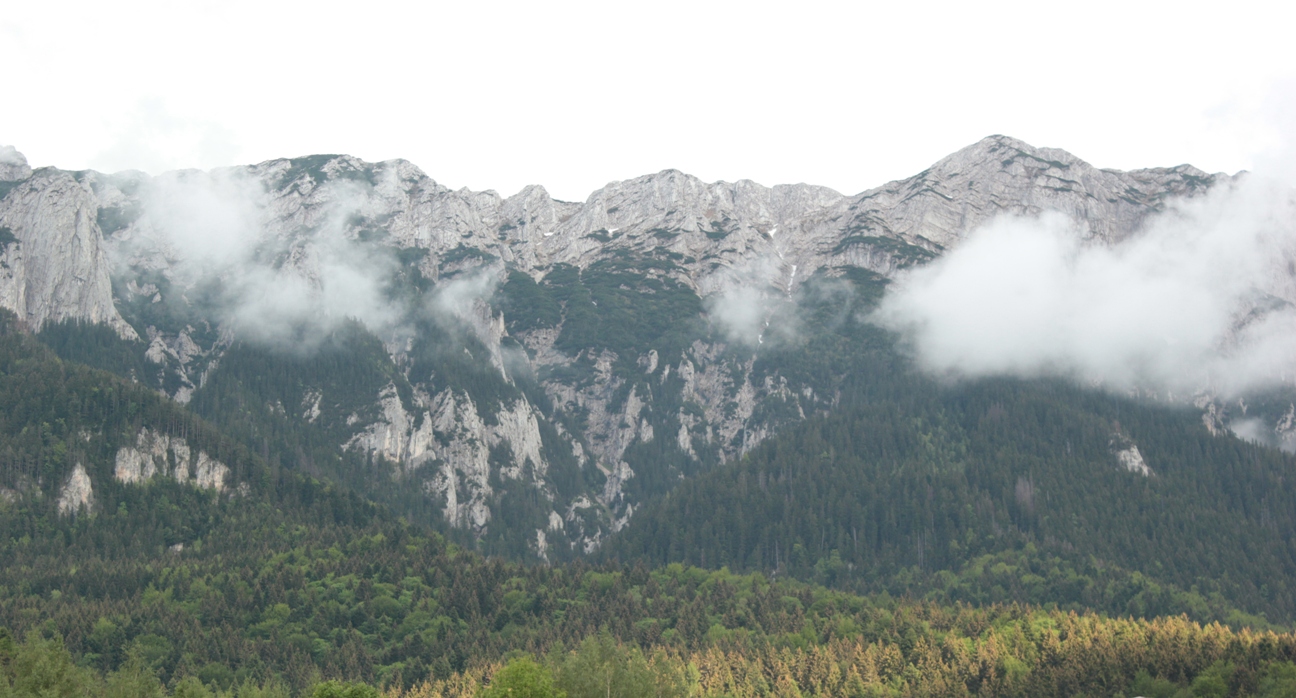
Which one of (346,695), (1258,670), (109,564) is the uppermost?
(109,564)

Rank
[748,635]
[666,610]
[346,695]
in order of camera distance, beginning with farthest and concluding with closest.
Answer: [666,610]
[748,635]
[346,695]

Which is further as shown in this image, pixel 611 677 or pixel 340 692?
pixel 611 677

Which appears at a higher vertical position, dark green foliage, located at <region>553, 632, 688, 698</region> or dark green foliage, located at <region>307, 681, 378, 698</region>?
dark green foliage, located at <region>553, 632, 688, 698</region>

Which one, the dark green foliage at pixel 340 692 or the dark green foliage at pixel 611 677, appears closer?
the dark green foliage at pixel 340 692

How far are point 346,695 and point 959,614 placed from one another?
108776 mm

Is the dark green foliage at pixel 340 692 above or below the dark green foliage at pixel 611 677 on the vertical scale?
below

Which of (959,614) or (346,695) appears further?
(959,614)

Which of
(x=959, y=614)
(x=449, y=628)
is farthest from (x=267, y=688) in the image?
(x=959, y=614)

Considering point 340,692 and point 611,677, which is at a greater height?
point 611,677

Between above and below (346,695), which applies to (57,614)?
above

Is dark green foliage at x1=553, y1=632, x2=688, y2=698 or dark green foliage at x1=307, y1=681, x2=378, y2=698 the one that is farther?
dark green foliage at x1=553, y1=632, x2=688, y2=698

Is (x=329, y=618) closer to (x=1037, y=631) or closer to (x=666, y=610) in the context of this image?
(x=666, y=610)

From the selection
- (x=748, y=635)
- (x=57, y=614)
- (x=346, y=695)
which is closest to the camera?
(x=346, y=695)

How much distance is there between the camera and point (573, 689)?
4663 inches
